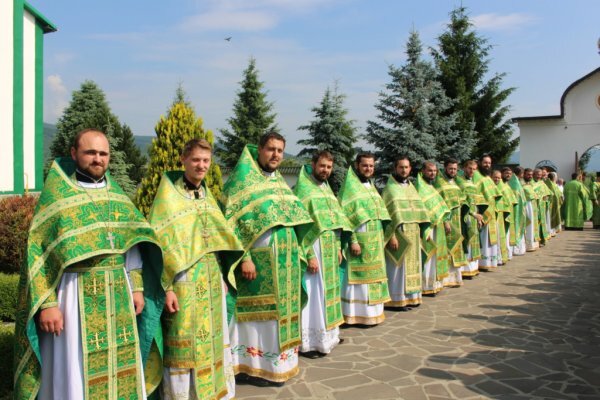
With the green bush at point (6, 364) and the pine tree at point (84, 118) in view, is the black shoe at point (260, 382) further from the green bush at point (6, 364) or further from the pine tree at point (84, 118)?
the pine tree at point (84, 118)

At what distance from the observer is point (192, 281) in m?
4.18

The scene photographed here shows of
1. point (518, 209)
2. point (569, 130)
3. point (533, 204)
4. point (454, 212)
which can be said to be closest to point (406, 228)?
point (454, 212)

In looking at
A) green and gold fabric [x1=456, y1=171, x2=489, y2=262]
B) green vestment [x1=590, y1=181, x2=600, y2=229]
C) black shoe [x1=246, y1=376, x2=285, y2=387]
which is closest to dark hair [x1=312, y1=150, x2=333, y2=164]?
black shoe [x1=246, y1=376, x2=285, y2=387]

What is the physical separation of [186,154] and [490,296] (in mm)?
6573

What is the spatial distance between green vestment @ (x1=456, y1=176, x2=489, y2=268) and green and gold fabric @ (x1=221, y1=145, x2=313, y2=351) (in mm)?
6181

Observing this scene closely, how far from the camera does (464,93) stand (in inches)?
1152

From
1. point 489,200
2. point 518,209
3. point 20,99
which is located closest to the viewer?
point 489,200

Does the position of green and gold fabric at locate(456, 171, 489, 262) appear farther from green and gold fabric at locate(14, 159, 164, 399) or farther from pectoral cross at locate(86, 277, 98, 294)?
pectoral cross at locate(86, 277, 98, 294)

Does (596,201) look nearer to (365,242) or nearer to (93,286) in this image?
(365,242)

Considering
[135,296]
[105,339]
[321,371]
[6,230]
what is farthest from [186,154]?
[6,230]

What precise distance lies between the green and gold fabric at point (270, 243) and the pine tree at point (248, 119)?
32457 mm

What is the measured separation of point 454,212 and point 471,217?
873mm

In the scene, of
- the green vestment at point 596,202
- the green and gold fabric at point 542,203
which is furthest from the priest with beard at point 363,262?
the green vestment at point 596,202

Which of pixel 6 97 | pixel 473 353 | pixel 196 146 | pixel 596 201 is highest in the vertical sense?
pixel 6 97
